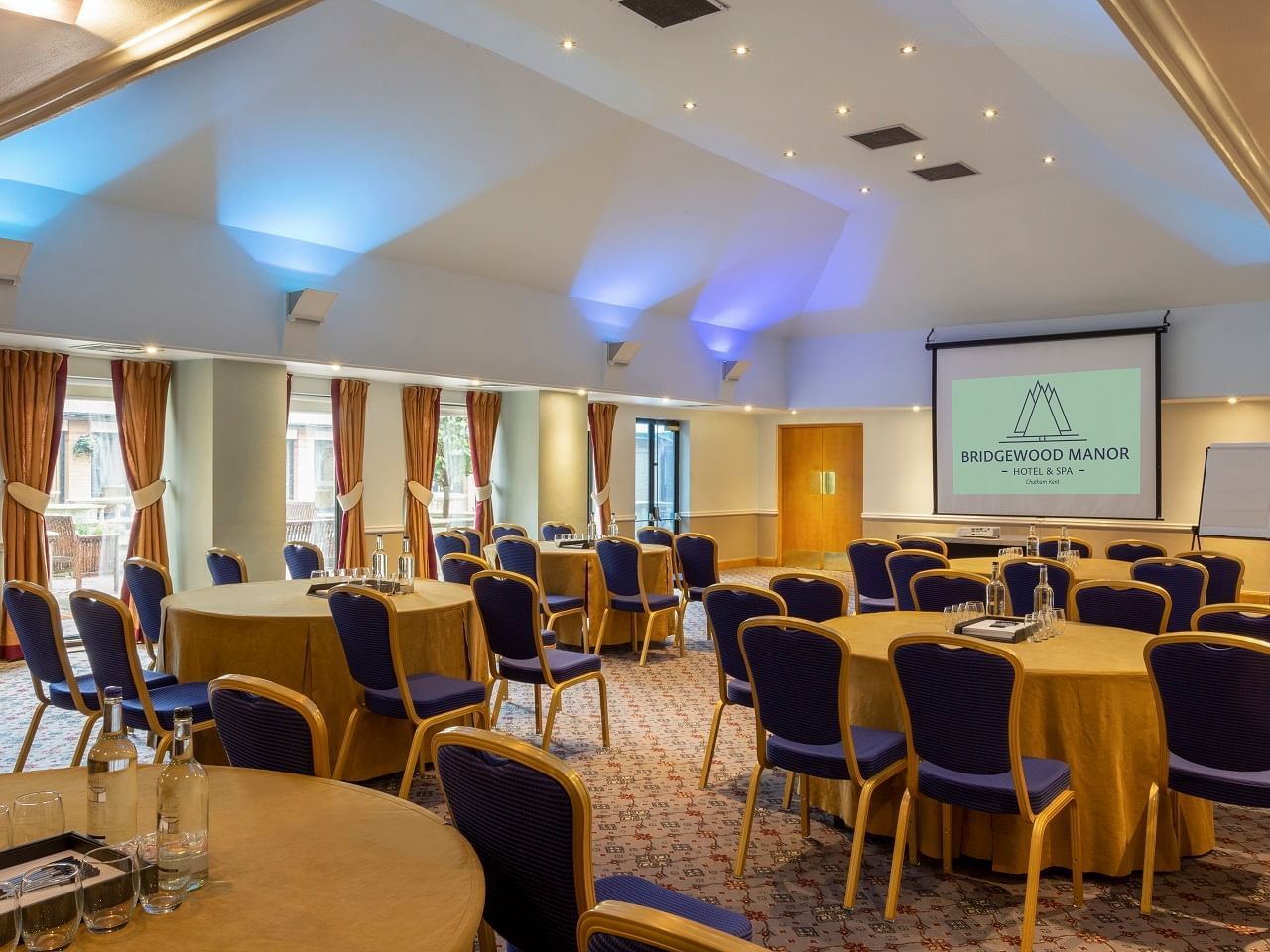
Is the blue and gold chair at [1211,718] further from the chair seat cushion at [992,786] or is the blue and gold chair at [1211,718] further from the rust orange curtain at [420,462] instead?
the rust orange curtain at [420,462]

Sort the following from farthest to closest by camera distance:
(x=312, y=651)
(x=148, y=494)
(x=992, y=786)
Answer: (x=148, y=494), (x=312, y=651), (x=992, y=786)

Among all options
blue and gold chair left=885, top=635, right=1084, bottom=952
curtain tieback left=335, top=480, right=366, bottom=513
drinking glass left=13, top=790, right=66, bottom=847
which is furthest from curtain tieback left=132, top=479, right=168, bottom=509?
drinking glass left=13, top=790, right=66, bottom=847

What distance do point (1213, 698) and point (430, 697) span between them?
311cm

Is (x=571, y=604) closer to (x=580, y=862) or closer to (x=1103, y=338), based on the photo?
(x=580, y=862)

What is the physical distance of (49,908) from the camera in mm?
1474

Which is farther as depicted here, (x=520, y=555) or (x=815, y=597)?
(x=520, y=555)

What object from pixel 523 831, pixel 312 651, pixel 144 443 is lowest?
pixel 312 651

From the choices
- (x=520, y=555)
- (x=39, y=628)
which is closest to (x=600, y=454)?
(x=520, y=555)

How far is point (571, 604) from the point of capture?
25.3ft

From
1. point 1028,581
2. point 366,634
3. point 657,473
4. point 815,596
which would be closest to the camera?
point 366,634

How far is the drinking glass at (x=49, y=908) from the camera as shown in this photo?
4.80ft

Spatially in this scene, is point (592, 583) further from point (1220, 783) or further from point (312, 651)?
point (1220, 783)

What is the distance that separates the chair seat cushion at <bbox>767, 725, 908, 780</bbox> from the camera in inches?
139

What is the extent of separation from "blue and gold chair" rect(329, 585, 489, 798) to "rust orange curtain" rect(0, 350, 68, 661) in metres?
4.67
